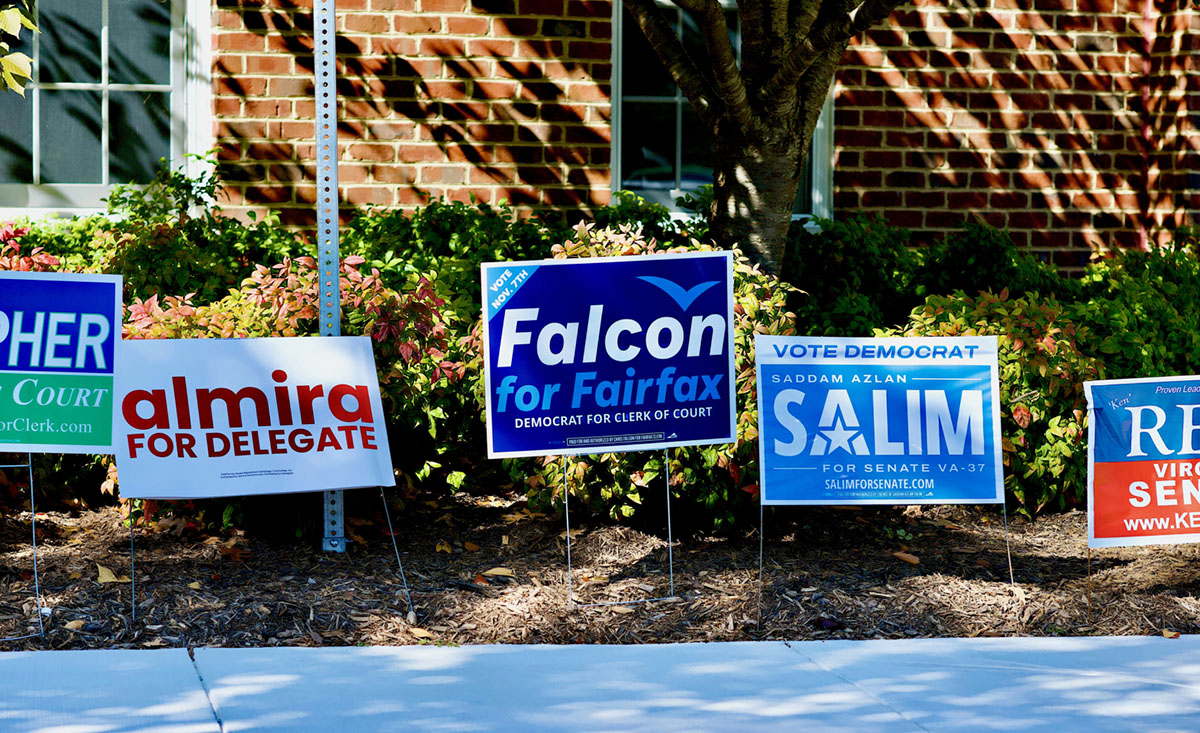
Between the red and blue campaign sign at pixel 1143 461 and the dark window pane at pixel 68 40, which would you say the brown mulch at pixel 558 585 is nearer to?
the red and blue campaign sign at pixel 1143 461

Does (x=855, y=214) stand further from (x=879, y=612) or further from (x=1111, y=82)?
(x=879, y=612)

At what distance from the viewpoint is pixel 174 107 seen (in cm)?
823

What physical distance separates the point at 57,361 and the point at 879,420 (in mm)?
3419

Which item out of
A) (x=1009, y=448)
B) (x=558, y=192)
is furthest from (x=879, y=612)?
(x=558, y=192)

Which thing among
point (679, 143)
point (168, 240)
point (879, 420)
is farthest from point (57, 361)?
point (679, 143)

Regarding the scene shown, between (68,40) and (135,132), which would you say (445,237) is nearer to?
(135,132)

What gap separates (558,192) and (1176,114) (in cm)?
444

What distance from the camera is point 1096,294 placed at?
25.6ft

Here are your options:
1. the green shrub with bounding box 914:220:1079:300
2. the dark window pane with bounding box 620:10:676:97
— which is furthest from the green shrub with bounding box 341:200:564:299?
the green shrub with bounding box 914:220:1079:300

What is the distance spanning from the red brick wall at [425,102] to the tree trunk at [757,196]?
186 cm

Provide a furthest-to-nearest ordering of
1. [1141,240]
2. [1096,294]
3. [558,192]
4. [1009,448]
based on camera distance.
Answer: [1141,240] → [558,192] → [1096,294] → [1009,448]

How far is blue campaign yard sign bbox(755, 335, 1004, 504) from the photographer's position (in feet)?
17.2

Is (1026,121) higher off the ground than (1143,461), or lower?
higher

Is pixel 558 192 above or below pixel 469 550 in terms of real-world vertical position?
above
